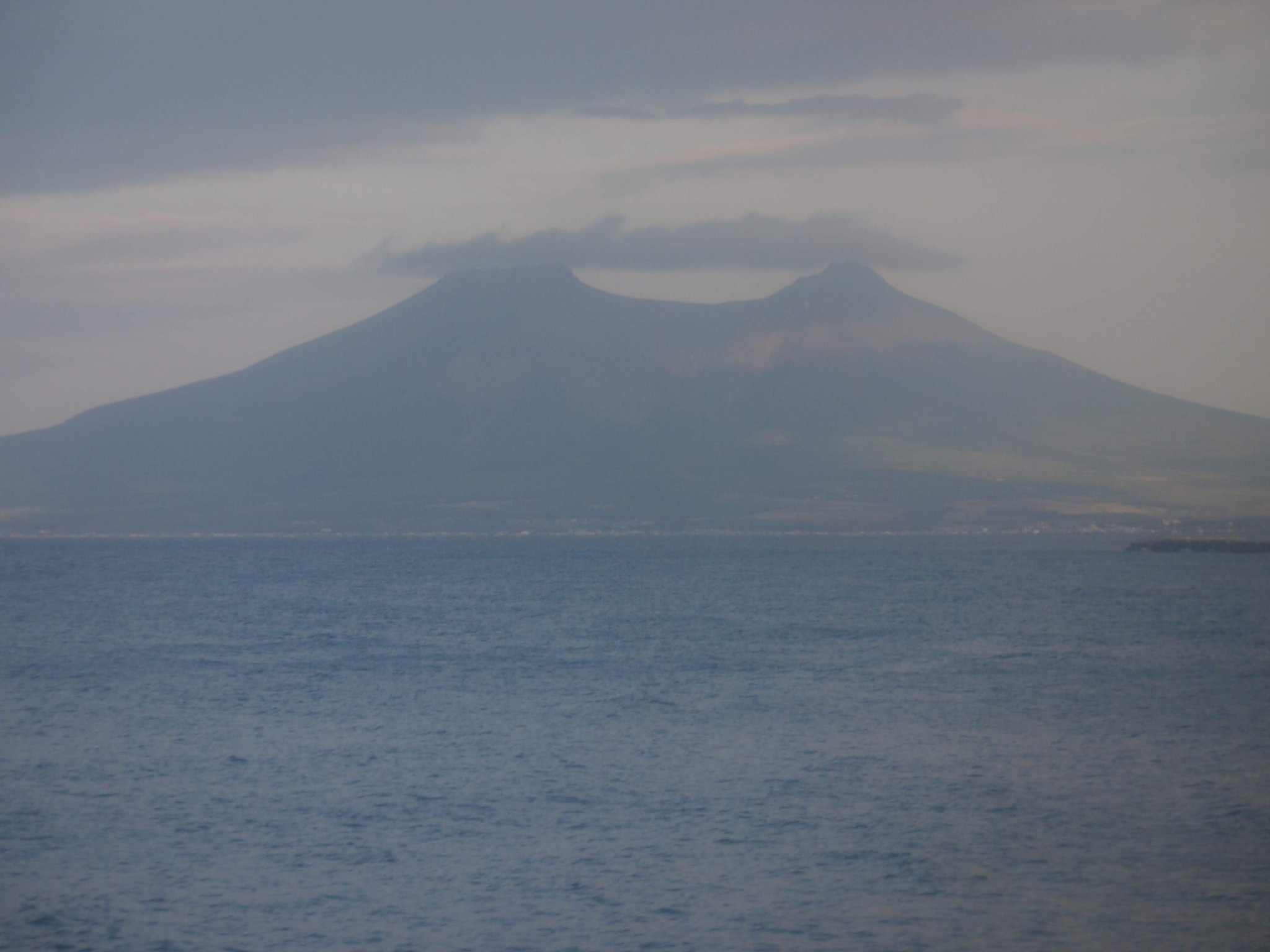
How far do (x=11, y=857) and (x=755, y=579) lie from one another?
262 feet

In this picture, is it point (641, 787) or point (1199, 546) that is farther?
point (1199, 546)

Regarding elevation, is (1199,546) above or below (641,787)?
below

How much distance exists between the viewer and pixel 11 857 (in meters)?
23.0

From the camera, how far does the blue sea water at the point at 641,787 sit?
1983 cm

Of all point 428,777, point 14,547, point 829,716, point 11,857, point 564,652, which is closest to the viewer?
point 11,857

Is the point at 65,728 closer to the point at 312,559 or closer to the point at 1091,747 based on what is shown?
the point at 1091,747

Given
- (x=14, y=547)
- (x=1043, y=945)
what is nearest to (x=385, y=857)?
(x=1043, y=945)

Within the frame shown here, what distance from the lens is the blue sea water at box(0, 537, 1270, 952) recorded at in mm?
19828

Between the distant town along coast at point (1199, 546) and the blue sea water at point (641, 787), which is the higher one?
the blue sea water at point (641, 787)

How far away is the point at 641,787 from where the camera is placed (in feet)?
89.4

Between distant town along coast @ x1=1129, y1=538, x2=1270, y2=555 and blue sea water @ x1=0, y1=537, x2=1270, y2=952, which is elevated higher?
blue sea water @ x1=0, y1=537, x2=1270, y2=952

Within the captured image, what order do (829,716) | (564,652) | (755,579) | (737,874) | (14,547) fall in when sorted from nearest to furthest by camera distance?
(737,874) → (829,716) → (564,652) → (755,579) → (14,547)

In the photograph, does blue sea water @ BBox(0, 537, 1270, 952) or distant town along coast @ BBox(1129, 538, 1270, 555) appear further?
distant town along coast @ BBox(1129, 538, 1270, 555)

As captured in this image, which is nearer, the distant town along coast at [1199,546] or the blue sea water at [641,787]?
the blue sea water at [641,787]
